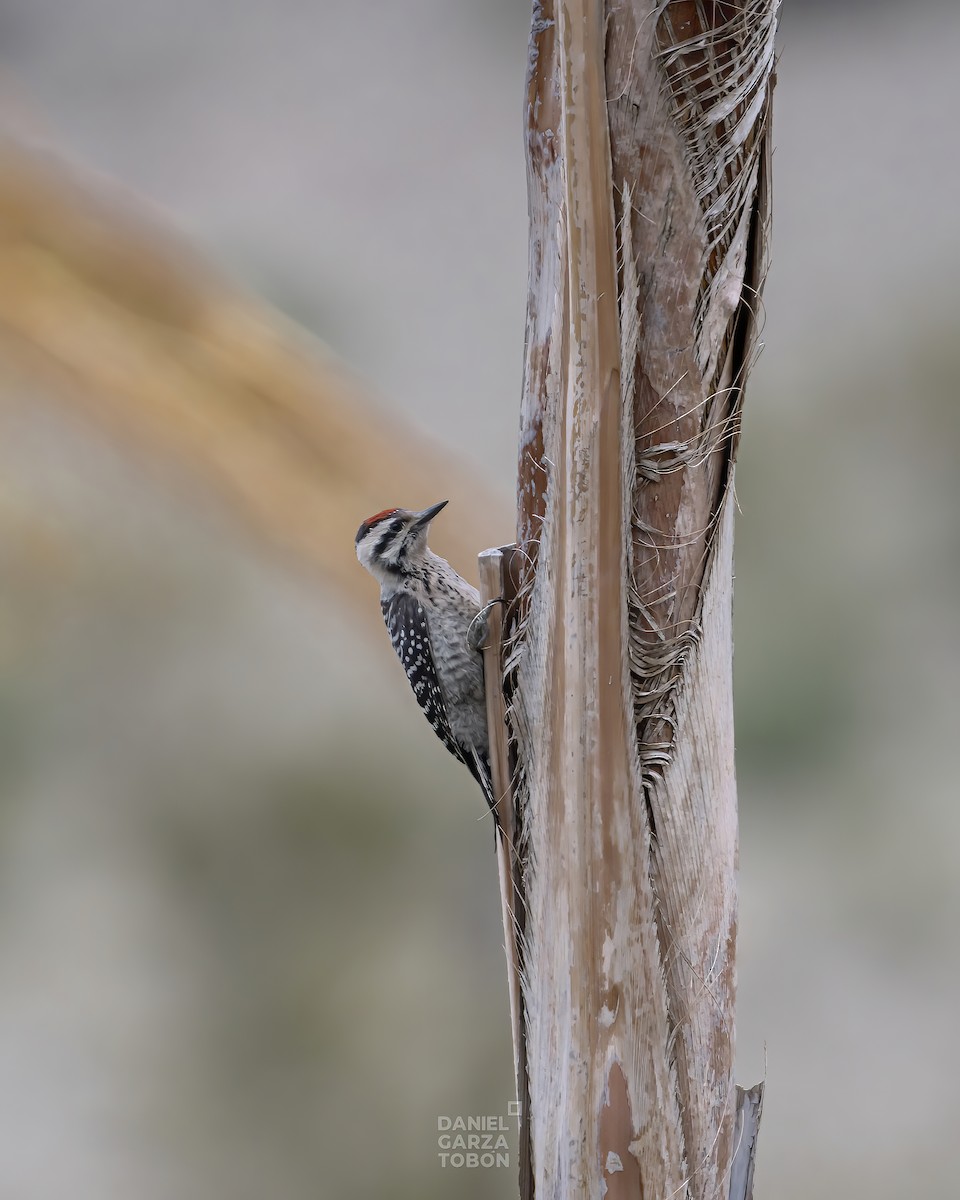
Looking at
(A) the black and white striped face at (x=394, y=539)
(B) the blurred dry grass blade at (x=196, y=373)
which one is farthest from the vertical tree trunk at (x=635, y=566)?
(B) the blurred dry grass blade at (x=196, y=373)

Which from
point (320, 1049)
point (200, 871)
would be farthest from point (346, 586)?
point (320, 1049)

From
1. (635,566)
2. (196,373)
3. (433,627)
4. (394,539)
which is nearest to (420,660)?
(433,627)

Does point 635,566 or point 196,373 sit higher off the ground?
point 196,373

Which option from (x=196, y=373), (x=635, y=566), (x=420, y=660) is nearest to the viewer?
(x=635, y=566)

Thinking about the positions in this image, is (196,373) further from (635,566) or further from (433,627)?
(635,566)

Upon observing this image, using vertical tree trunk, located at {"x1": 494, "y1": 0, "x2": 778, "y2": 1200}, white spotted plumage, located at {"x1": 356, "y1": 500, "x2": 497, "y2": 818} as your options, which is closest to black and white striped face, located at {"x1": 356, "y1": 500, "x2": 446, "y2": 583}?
white spotted plumage, located at {"x1": 356, "y1": 500, "x2": 497, "y2": 818}

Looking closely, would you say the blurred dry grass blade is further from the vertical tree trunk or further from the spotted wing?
the vertical tree trunk

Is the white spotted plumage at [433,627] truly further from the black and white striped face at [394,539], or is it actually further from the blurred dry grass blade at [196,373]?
the blurred dry grass blade at [196,373]
